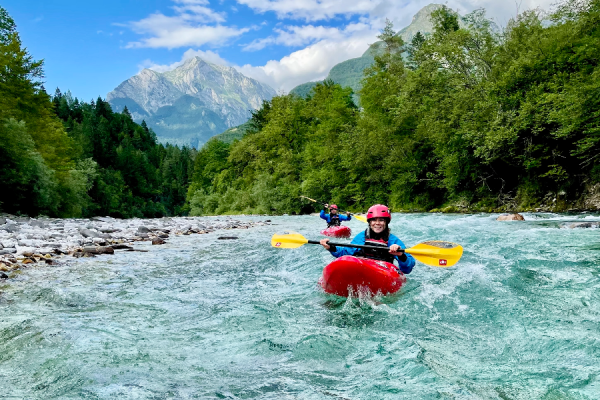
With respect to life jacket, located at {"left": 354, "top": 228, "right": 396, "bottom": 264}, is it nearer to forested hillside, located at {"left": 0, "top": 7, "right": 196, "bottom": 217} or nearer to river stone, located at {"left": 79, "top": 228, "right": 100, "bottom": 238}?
river stone, located at {"left": 79, "top": 228, "right": 100, "bottom": 238}

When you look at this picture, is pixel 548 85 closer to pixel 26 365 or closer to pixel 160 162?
pixel 26 365

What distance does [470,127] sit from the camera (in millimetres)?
19812

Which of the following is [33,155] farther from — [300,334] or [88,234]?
[300,334]

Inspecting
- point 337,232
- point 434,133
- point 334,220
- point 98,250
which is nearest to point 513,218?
point 334,220

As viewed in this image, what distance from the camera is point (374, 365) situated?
11.5 ft

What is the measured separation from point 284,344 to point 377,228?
2.89 meters

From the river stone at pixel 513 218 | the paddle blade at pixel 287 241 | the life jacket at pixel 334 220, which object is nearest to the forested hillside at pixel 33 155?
the life jacket at pixel 334 220

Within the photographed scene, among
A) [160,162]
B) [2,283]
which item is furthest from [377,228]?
[160,162]

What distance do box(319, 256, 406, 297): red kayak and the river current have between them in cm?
18

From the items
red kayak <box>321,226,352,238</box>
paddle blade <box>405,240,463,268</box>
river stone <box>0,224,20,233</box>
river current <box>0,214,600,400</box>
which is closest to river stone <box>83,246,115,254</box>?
river current <box>0,214,600,400</box>

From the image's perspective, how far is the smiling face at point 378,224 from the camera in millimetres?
6121

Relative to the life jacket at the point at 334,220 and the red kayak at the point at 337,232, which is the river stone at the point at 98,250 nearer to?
the red kayak at the point at 337,232

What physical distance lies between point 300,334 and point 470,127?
18607 mm

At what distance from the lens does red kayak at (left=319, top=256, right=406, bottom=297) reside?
5.30m
